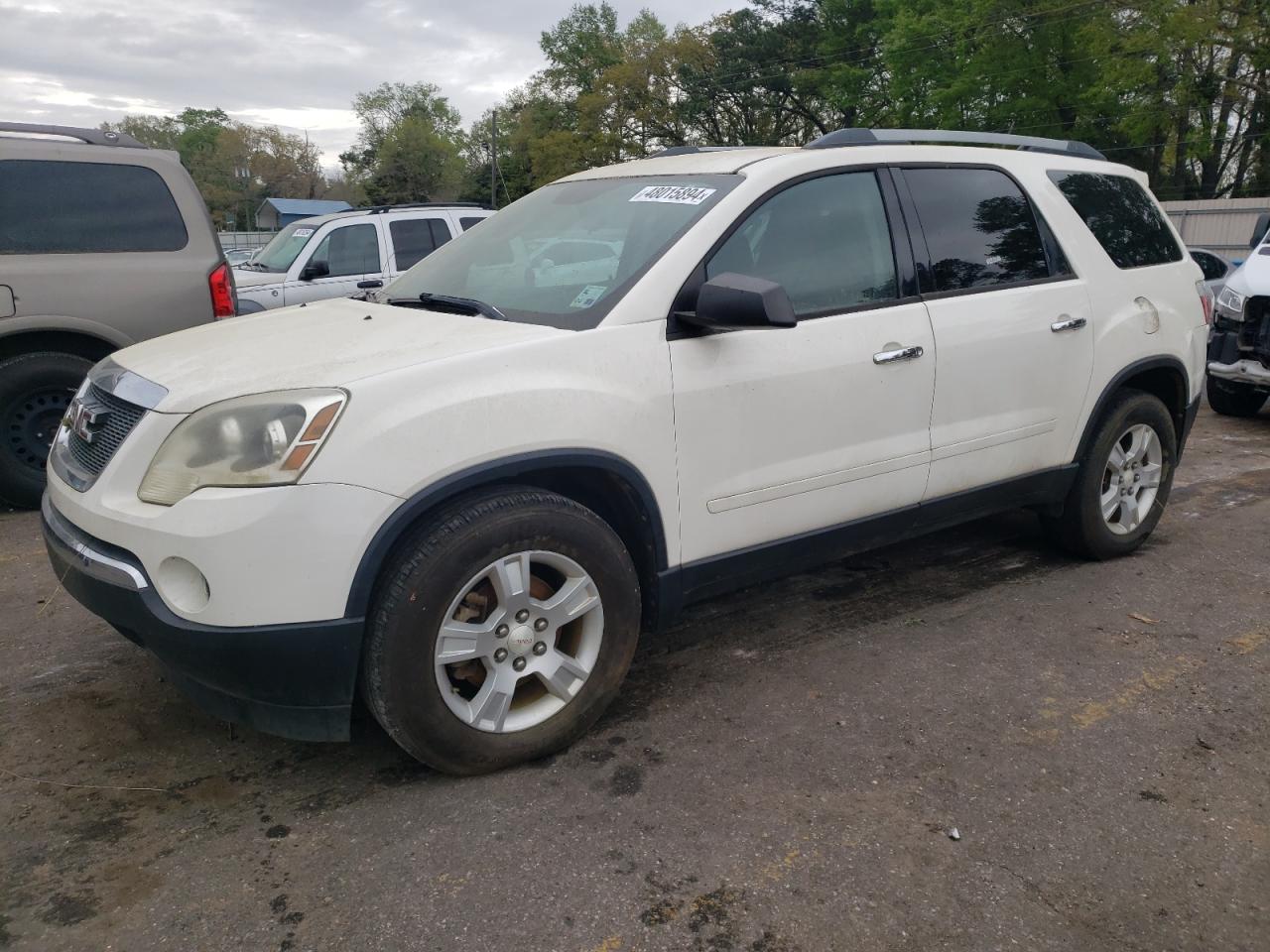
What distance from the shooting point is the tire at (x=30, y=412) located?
18.7 ft

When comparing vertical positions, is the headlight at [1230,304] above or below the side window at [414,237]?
below

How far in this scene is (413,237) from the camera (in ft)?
33.8

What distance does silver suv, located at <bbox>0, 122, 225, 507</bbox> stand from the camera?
5738mm

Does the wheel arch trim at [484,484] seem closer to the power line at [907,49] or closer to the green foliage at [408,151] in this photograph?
the power line at [907,49]

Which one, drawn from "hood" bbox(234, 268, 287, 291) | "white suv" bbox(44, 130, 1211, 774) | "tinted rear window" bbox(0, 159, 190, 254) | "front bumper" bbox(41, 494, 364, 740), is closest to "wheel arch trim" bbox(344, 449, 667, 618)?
"white suv" bbox(44, 130, 1211, 774)

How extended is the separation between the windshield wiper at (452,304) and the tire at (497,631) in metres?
0.71

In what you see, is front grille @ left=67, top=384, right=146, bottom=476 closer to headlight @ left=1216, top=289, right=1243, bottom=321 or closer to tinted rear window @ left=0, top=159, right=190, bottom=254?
tinted rear window @ left=0, top=159, right=190, bottom=254

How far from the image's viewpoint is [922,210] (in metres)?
3.85

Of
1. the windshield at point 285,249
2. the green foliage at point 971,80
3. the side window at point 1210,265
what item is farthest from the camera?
the green foliage at point 971,80

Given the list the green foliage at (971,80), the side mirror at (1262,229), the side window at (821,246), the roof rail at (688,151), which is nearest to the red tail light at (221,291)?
the roof rail at (688,151)

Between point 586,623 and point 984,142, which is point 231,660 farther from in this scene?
point 984,142

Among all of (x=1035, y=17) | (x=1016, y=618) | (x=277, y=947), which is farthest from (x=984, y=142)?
(x=1035, y=17)

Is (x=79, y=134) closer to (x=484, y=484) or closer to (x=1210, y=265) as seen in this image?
(x=484, y=484)

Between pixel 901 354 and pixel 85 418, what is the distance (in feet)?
8.75
